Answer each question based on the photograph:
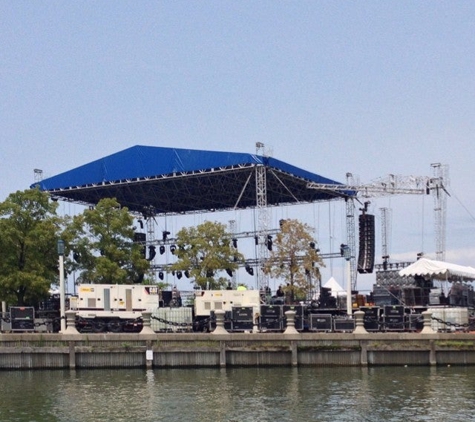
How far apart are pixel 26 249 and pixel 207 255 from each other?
1548 centimetres

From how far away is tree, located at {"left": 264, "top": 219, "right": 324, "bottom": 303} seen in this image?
6344 centimetres

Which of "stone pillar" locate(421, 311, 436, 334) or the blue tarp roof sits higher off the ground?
the blue tarp roof

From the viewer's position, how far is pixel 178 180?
7106cm

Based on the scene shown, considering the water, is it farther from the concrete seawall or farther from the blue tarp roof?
the blue tarp roof

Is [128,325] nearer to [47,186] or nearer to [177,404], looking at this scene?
[177,404]

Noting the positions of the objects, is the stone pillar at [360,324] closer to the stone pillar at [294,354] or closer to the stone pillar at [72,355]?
the stone pillar at [294,354]

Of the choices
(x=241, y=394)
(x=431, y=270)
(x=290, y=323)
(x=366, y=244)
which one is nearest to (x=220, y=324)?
(x=290, y=323)

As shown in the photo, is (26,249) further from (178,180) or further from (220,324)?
(220,324)

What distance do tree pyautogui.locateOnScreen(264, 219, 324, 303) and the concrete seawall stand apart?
73.1ft

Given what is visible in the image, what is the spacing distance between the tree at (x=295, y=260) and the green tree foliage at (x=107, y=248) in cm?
973

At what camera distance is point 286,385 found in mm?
33594

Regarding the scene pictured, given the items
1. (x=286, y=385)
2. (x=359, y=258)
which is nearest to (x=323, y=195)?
(x=359, y=258)

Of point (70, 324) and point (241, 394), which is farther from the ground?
point (70, 324)

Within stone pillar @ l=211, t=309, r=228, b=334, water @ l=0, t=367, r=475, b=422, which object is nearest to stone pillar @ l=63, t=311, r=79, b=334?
water @ l=0, t=367, r=475, b=422
